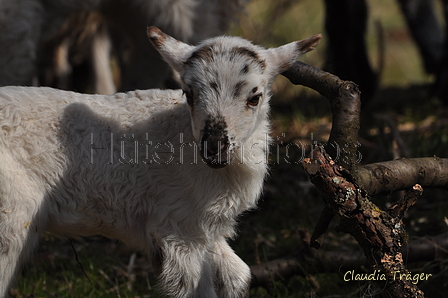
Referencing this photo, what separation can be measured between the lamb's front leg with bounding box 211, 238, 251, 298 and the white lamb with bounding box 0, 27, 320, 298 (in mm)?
11

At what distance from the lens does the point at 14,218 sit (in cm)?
262

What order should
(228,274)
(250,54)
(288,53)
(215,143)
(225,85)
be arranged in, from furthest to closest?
(228,274) < (288,53) < (250,54) < (225,85) < (215,143)

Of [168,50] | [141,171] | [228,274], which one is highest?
[168,50]

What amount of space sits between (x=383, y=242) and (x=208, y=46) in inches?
44.7

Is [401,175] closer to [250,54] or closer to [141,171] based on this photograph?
[250,54]

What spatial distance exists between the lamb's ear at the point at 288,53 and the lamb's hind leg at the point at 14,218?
1.24m

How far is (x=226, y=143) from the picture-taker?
246cm

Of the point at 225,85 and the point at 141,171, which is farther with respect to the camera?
the point at 141,171

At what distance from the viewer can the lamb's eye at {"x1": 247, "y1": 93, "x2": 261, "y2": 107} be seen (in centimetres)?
261

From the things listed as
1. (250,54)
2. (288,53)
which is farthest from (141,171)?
(288,53)

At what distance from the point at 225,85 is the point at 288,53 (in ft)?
1.35

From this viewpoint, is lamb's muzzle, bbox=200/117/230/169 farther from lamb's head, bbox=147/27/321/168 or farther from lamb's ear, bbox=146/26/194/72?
lamb's ear, bbox=146/26/194/72

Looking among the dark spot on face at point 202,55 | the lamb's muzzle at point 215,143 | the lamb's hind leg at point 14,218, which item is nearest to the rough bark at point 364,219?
the lamb's muzzle at point 215,143

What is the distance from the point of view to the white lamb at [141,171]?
8.68 feet
